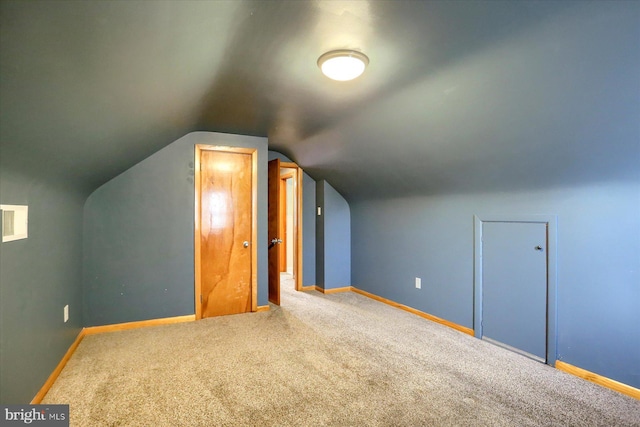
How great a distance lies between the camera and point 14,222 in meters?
1.71

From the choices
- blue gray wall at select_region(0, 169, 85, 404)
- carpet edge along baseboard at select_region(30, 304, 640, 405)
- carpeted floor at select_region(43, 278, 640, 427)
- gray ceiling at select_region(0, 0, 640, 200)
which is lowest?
carpeted floor at select_region(43, 278, 640, 427)

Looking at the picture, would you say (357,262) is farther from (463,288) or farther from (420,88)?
(420,88)

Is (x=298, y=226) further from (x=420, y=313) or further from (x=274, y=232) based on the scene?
(x=420, y=313)

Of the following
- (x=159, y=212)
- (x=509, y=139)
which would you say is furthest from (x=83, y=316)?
(x=509, y=139)

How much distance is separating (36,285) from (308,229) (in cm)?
339

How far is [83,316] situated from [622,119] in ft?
14.5

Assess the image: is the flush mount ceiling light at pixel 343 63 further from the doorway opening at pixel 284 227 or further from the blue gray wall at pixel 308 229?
the blue gray wall at pixel 308 229

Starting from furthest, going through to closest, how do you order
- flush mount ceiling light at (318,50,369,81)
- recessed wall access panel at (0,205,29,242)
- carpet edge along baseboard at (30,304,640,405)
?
carpet edge along baseboard at (30,304,640,405), flush mount ceiling light at (318,50,369,81), recessed wall access panel at (0,205,29,242)

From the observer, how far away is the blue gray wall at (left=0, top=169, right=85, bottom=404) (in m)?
1.62

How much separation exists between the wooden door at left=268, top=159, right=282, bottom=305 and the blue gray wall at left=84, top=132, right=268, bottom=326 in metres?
0.75

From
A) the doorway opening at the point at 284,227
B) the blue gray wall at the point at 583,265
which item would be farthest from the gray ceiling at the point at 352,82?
the doorway opening at the point at 284,227

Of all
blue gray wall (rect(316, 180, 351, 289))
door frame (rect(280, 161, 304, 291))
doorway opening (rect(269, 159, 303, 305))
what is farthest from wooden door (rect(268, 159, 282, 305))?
blue gray wall (rect(316, 180, 351, 289))

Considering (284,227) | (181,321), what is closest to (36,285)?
(181,321)

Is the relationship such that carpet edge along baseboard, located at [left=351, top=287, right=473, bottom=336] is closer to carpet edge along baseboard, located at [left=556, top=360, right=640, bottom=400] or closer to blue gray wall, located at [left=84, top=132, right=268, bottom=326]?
carpet edge along baseboard, located at [left=556, top=360, right=640, bottom=400]
